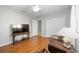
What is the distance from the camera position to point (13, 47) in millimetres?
1156

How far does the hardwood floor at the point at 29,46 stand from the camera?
1139mm

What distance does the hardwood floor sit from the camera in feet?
3.74

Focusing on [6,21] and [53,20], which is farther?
[53,20]

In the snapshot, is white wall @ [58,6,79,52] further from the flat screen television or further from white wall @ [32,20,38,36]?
the flat screen television

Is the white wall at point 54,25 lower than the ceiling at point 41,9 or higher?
lower

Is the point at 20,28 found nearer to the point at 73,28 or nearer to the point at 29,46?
the point at 29,46

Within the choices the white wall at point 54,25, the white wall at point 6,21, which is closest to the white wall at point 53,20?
the white wall at point 54,25

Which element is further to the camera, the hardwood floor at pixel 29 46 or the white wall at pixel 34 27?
the white wall at pixel 34 27

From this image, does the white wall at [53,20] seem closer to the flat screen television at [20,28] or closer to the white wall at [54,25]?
the white wall at [54,25]

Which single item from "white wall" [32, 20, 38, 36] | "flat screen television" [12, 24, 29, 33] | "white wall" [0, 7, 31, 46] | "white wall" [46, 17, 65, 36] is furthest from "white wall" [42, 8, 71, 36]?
"white wall" [0, 7, 31, 46]

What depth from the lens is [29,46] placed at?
122 cm

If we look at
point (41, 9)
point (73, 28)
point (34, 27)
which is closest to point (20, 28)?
point (34, 27)

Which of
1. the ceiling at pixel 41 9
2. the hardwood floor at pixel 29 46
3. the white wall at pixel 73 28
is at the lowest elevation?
the hardwood floor at pixel 29 46
